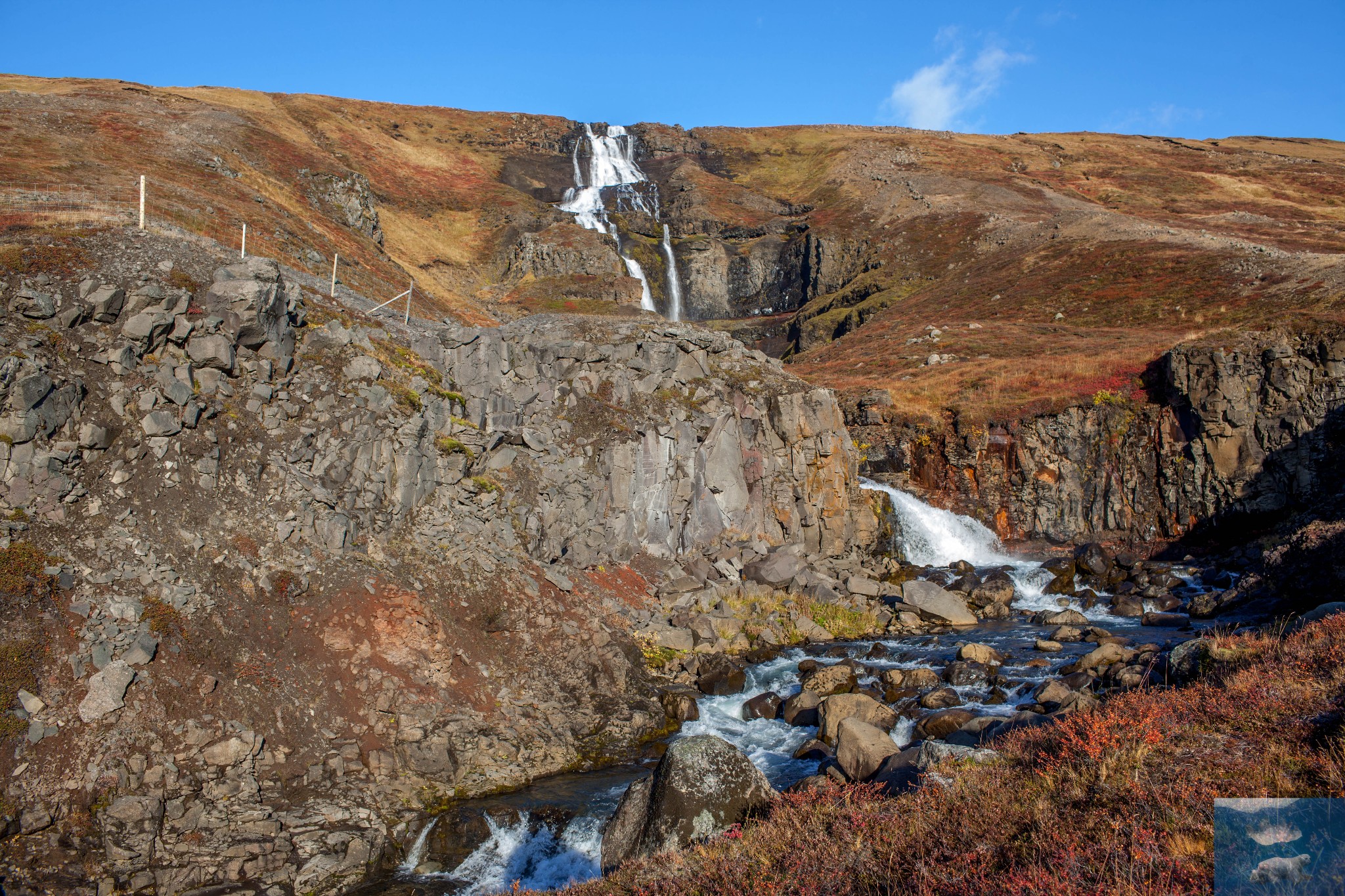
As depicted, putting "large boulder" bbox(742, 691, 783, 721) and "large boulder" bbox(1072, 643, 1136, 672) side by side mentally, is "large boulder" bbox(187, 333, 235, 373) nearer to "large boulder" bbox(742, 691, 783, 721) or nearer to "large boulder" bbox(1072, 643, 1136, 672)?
"large boulder" bbox(742, 691, 783, 721)

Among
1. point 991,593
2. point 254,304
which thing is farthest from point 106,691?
point 991,593

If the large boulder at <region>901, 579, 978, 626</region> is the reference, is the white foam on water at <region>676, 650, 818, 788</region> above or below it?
below

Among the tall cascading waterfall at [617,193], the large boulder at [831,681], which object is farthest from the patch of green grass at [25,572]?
the tall cascading waterfall at [617,193]

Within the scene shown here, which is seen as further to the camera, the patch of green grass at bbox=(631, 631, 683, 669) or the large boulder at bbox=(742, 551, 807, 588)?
the large boulder at bbox=(742, 551, 807, 588)

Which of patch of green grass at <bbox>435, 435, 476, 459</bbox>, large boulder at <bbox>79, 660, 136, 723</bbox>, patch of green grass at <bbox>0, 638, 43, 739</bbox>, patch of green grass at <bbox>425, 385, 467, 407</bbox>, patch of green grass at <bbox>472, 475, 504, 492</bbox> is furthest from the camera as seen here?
patch of green grass at <bbox>425, 385, 467, 407</bbox>

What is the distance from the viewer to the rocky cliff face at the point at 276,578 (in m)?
11.0

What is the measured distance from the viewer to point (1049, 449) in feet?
117

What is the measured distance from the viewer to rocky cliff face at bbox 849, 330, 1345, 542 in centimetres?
3103

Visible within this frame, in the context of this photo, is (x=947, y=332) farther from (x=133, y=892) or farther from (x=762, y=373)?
(x=133, y=892)

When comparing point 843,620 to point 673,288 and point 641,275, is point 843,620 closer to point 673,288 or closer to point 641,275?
point 641,275

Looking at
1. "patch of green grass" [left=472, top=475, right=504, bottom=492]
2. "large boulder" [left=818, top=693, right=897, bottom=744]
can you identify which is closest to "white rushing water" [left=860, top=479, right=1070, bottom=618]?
"large boulder" [left=818, top=693, right=897, bottom=744]

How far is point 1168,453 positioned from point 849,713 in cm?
2713

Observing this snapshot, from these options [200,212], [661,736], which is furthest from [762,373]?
[200,212]

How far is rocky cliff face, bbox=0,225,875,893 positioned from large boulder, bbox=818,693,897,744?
3724mm
